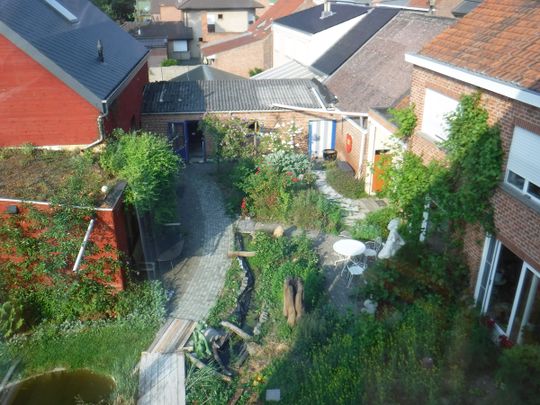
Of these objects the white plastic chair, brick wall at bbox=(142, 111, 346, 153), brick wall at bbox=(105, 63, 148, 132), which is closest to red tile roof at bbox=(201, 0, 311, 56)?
brick wall at bbox=(105, 63, 148, 132)

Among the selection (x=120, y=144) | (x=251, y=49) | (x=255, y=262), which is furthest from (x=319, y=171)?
Answer: (x=251, y=49)

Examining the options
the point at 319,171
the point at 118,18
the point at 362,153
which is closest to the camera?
the point at 362,153

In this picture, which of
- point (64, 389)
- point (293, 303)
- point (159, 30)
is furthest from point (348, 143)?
point (159, 30)

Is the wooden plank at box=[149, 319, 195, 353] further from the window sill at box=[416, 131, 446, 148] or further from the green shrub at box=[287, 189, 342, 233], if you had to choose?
the window sill at box=[416, 131, 446, 148]

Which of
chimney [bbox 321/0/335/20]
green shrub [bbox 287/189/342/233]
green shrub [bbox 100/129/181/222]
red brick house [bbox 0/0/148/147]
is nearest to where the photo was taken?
green shrub [bbox 100/129/181/222]

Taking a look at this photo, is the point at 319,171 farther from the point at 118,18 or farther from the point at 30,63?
the point at 118,18
